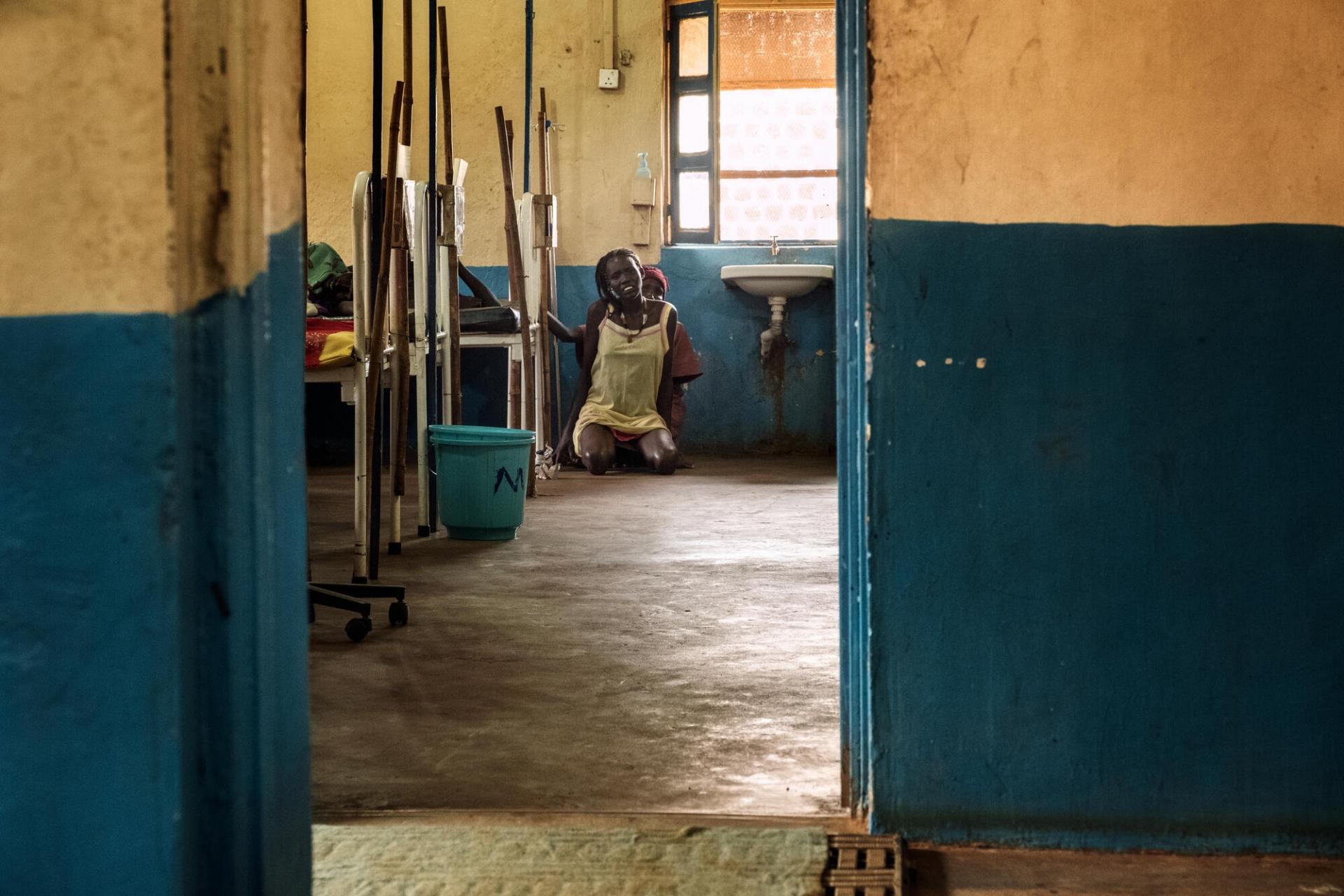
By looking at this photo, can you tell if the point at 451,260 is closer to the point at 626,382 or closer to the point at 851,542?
the point at 626,382

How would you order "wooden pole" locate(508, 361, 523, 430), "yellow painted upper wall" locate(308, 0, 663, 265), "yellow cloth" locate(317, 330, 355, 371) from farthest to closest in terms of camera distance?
"yellow painted upper wall" locate(308, 0, 663, 265) → "wooden pole" locate(508, 361, 523, 430) → "yellow cloth" locate(317, 330, 355, 371)

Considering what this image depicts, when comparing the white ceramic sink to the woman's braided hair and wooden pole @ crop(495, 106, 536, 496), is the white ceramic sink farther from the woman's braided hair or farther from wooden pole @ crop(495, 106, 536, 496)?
wooden pole @ crop(495, 106, 536, 496)

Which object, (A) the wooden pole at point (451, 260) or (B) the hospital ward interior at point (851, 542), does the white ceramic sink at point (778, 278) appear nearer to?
(A) the wooden pole at point (451, 260)

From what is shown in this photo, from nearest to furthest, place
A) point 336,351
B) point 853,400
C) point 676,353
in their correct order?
point 853,400
point 336,351
point 676,353

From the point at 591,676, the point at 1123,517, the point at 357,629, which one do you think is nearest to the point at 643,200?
the point at 357,629

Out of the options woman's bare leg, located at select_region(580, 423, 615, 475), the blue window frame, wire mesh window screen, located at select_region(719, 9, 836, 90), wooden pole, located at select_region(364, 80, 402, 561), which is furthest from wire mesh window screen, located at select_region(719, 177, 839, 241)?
wooden pole, located at select_region(364, 80, 402, 561)

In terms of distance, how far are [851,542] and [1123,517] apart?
0.39 m

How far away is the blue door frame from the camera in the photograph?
189cm

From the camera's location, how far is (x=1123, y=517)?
73.9 inches

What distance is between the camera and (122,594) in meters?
1.27

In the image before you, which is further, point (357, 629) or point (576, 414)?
point (576, 414)

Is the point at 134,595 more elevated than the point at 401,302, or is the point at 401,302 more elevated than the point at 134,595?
the point at 401,302

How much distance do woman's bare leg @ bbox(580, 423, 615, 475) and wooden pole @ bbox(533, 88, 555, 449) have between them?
8.2 inches

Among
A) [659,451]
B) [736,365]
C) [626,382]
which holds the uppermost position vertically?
[736,365]
